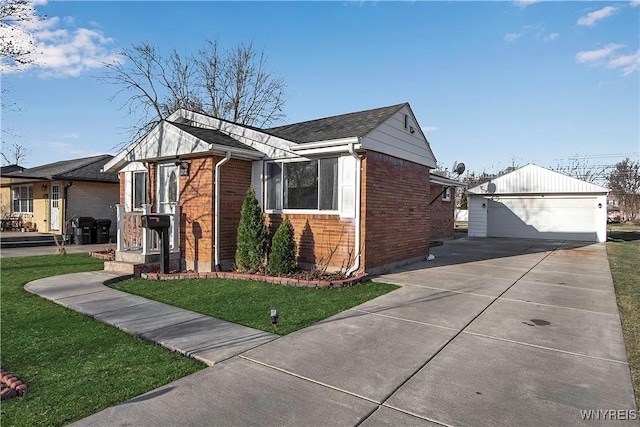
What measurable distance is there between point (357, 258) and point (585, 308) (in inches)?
169

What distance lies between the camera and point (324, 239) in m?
8.69

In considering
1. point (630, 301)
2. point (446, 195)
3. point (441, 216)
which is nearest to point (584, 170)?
point (446, 195)

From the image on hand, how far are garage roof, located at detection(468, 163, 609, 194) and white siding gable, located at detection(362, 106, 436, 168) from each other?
12.4 m

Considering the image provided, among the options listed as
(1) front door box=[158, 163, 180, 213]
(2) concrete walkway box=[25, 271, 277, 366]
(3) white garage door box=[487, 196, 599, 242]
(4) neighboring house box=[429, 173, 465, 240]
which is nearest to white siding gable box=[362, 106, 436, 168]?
(2) concrete walkway box=[25, 271, 277, 366]

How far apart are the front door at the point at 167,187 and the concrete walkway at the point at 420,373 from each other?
4.04m

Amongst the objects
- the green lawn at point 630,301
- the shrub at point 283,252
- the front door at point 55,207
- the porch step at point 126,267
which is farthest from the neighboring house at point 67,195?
the green lawn at point 630,301

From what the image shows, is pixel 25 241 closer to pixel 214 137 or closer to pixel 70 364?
pixel 214 137

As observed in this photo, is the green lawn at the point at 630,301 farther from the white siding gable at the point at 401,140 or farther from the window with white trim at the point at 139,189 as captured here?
the window with white trim at the point at 139,189

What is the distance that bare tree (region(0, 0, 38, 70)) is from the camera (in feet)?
34.3

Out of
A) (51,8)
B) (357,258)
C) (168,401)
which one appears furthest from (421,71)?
(168,401)

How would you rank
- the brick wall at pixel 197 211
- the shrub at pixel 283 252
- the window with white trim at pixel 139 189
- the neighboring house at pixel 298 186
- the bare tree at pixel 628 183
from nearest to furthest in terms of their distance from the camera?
the shrub at pixel 283 252, the neighboring house at pixel 298 186, the brick wall at pixel 197 211, the window with white trim at pixel 139 189, the bare tree at pixel 628 183

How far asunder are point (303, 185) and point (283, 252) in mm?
1878

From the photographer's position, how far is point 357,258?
8.24 m

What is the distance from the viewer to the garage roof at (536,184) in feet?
64.6
